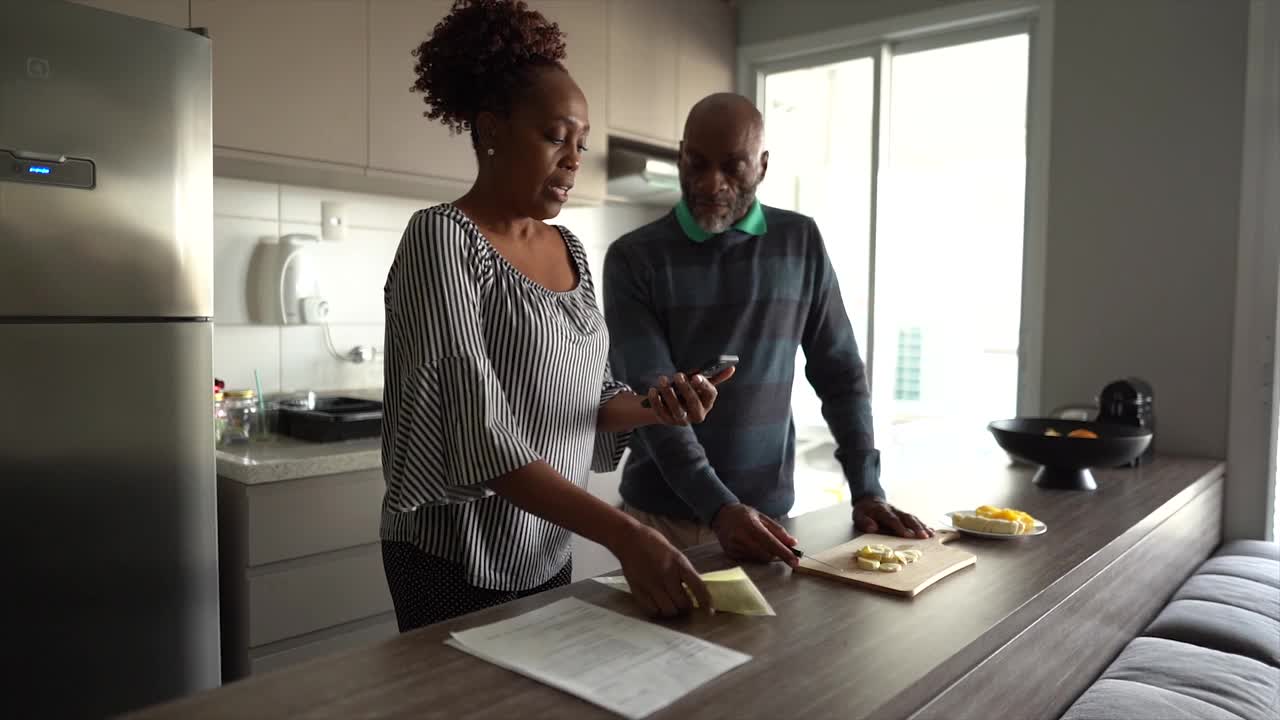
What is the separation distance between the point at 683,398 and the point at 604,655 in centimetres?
33

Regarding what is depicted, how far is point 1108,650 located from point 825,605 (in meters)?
0.64

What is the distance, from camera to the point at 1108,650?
1.41 m

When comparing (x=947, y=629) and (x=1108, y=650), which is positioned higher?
(x=947, y=629)

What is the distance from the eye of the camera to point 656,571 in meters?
0.92

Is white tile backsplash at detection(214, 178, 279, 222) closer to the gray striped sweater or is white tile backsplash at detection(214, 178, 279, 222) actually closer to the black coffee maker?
the gray striped sweater

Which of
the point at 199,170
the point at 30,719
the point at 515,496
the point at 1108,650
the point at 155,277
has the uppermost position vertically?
the point at 199,170

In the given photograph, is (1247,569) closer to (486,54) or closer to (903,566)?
(903,566)

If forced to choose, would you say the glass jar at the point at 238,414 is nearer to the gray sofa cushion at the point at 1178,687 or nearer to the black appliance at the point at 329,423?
the black appliance at the point at 329,423

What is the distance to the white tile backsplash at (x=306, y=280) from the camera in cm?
240

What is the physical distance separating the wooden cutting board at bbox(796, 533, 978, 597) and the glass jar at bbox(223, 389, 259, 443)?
59.0 inches

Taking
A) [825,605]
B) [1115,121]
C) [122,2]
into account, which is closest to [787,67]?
[1115,121]

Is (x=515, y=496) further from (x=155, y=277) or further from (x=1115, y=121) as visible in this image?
(x=1115, y=121)

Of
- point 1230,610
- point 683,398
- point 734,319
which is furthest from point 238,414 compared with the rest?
point 1230,610

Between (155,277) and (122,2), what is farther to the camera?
(122,2)
